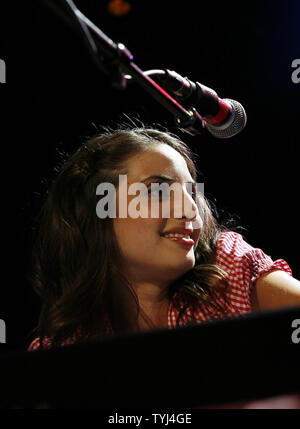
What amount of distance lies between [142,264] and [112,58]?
2.01ft

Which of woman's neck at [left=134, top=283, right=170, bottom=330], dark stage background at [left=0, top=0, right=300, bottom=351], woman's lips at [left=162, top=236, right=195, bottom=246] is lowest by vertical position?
woman's neck at [left=134, top=283, right=170, bottom=330]

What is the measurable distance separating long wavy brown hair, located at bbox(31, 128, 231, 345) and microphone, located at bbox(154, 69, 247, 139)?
1.49 feet

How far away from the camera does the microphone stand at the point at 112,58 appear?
68 centimetres

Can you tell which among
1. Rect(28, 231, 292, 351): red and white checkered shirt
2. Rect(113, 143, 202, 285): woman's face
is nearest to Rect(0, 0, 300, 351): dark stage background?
Rect(28, 231, 292, 351): red and white checkered shirt

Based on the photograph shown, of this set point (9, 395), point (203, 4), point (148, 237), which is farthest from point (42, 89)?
point (9, 395)

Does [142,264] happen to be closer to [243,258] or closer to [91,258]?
[91,258]

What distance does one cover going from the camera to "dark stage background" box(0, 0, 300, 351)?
1.90 metres

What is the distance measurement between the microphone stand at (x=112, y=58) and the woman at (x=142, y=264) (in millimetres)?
449

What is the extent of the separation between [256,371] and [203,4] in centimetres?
181

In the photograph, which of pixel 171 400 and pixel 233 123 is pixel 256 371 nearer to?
pixel 171 400

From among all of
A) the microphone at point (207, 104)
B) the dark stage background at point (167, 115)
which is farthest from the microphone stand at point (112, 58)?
the dark stage background at point (167, 115)

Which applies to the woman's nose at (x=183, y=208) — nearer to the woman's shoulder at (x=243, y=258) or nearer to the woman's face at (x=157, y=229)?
the woman's face at (x=157, y=229)

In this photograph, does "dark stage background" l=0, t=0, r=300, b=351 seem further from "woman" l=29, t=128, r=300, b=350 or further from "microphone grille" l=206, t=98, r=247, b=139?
"microphone grille" l=206, t=98, r=247, b=139

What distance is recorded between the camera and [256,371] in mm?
362
